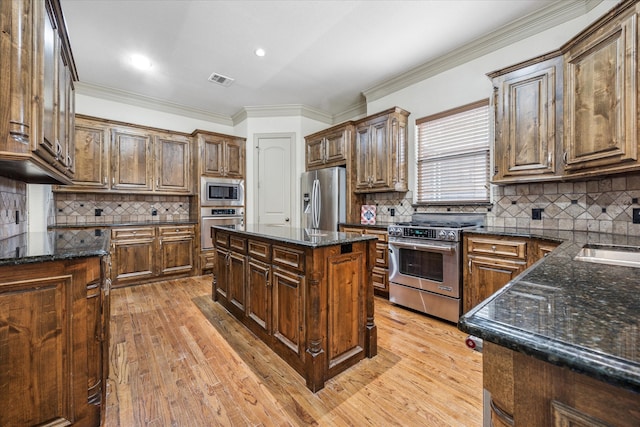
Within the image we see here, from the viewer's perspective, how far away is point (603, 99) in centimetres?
195

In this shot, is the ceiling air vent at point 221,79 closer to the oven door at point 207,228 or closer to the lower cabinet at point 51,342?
the oven door at point 207,228

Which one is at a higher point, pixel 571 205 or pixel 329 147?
pixel 329 147

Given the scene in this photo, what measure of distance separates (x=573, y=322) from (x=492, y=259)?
223 cm

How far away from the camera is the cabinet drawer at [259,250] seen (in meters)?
2.20

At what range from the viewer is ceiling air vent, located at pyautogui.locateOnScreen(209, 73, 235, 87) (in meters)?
3.93

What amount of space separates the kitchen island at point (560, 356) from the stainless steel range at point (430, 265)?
208 centimetres

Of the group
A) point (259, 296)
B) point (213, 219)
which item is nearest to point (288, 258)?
point (259, 296)

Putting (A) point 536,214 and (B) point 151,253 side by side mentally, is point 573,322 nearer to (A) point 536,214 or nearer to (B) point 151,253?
(A) point 536,214

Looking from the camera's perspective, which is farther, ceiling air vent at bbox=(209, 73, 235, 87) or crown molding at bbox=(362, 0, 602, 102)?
ceiling air vent at bbox=(209, 73, 235, 87)

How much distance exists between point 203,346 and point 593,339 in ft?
8.24

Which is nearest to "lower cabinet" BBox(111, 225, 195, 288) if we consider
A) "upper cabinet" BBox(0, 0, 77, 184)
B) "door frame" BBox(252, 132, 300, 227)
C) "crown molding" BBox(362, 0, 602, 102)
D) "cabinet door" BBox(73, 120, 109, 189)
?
"cabinet door" BBox(73, 120, 109, 189)

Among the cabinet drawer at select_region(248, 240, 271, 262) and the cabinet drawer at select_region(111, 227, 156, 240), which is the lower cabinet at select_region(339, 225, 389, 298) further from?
the cabinet drawer at select_region(111, 227, 156, 240)

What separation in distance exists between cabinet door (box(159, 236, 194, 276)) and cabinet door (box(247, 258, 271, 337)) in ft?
8.35

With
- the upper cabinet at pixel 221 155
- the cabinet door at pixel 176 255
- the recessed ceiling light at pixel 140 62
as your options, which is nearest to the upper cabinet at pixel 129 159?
the upper cabinet at pixel 221 155
